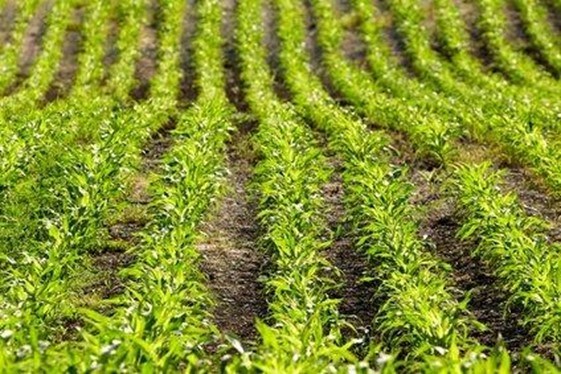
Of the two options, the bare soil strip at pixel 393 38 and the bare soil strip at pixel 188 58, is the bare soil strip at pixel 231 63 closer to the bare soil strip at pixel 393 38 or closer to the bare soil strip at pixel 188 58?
the bare soil strip at pixel 188 58

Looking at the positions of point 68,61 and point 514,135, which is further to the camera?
point 68,61

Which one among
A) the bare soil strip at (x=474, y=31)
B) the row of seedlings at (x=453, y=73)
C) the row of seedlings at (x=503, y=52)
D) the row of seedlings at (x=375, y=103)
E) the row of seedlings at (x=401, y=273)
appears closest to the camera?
the row of seedlings at (x=401, y=273)

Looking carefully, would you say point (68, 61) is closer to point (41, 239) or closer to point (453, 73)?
point (453, 73)

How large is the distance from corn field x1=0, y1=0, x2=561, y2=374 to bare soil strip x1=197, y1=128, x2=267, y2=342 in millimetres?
32

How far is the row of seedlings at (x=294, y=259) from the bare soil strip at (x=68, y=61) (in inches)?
330

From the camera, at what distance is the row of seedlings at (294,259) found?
609 cm

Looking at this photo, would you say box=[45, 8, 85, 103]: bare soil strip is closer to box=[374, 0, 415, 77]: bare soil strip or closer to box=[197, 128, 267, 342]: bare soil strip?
box=[374, 0, 415, 77]: bare soil strip

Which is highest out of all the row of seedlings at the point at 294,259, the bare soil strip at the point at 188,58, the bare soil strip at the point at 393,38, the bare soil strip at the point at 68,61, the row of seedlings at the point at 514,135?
the row of seedlings at the point at 294,259

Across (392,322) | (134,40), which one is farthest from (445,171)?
(134,40)

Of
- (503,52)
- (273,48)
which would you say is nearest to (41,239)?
(503,52)

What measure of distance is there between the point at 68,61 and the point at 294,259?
21.9 metres

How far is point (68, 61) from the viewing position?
29.6 m

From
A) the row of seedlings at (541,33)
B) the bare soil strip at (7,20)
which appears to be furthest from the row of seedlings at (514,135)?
the bare soil strip at (7,20)

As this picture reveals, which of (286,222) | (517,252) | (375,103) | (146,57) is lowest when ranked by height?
(146,57)
